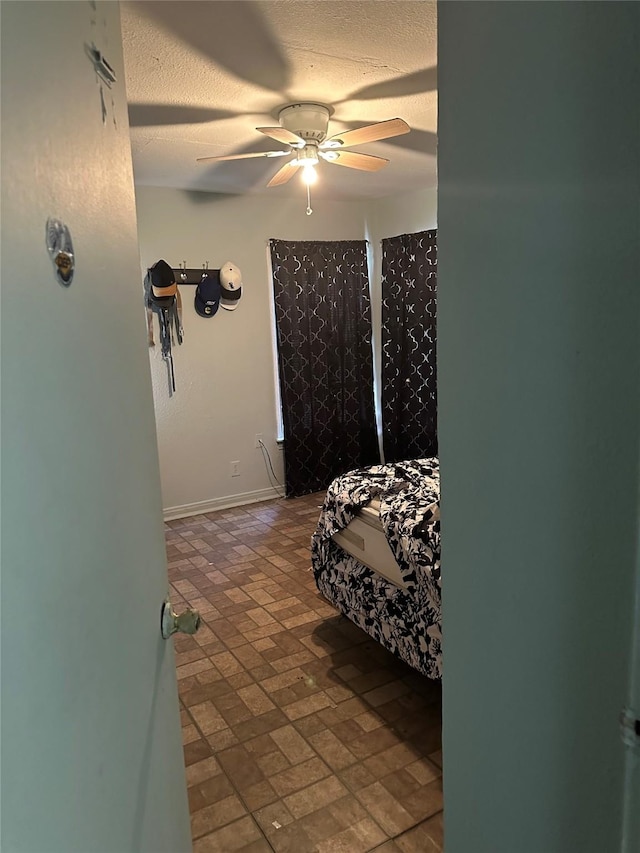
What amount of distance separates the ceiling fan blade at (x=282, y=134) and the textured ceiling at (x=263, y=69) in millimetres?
133

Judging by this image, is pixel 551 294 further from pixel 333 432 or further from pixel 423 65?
pixel 333 432

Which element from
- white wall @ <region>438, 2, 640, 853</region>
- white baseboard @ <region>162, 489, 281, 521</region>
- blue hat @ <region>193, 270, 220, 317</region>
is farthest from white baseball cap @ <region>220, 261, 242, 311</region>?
white wall @ <region>438, 2, 640, 853</region>

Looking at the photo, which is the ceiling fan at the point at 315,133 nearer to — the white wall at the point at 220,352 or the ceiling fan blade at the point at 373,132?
the ceiling fan blade at the point at 373,132

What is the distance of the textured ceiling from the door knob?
1.74 metres

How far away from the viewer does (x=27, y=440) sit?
1.98 feet

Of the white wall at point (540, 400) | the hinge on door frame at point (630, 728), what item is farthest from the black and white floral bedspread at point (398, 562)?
the hinge on door frame at point (630, 728)

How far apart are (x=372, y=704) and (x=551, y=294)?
6.70 feet

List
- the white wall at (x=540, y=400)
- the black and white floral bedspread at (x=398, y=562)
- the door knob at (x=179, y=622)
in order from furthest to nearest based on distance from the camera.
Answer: the black and white floral bedspread at (x=398, y=562), the door knob at (x=179, y=622), the white wall at (x=540, y=400)

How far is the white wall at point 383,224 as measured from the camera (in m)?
4.75

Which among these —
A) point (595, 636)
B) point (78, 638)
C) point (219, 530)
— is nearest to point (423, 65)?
point (595, 636)

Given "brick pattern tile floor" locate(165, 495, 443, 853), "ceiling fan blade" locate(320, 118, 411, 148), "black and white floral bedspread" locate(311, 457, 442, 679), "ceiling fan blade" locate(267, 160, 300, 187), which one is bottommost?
"brick pattern tile floor" locate(165, 495, 443, 853)

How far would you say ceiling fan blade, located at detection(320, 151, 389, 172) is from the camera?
300 centimetres

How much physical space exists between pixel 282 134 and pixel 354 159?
0.61m

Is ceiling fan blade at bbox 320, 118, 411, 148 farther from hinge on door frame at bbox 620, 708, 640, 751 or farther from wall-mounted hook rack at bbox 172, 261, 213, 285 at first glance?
hinge on door frame at bbox 620, 708, 640, 751
